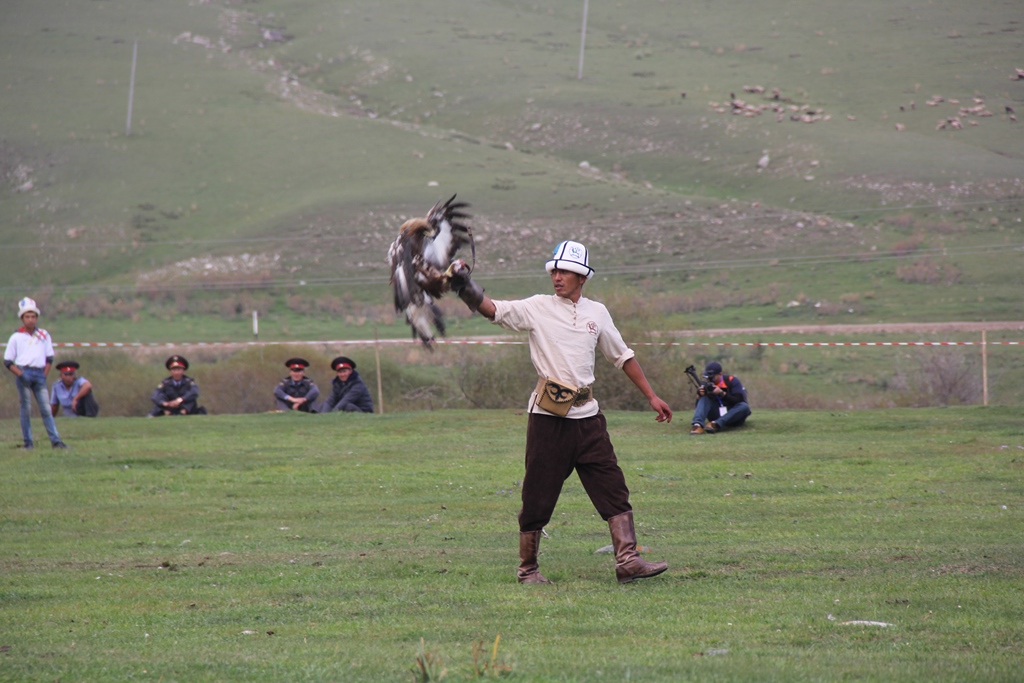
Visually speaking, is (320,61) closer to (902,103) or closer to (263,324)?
(902,103)

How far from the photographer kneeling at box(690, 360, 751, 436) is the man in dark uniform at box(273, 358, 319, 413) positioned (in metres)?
8.40

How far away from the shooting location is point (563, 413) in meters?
8.22

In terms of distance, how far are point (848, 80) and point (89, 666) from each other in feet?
256

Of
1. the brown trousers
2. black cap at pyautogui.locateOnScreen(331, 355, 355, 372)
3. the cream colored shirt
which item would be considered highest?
the cream colored shirt

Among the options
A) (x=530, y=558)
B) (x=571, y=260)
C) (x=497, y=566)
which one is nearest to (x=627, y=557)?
(x=530, y=558)

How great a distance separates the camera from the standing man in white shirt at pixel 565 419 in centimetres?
828

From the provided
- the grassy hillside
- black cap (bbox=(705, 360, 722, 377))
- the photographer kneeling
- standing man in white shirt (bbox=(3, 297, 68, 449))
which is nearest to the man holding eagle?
standing man in white shirt (bbox=(3, 297, 68, 449))

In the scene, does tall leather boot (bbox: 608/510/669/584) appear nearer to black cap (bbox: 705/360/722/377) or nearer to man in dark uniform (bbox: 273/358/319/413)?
black cap (bbox: 705/360/722/377)

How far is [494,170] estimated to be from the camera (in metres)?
66.6

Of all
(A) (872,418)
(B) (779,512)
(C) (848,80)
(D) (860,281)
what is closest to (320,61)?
(C) (848,80)

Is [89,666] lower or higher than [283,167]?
lower

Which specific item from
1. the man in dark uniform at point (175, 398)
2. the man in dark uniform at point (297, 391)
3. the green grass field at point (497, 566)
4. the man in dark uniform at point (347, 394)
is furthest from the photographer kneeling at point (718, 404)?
the man in dark uniform at point (175, 398)

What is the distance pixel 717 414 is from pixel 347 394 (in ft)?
26.1

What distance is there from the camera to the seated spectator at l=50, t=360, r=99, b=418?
83.0 feet
